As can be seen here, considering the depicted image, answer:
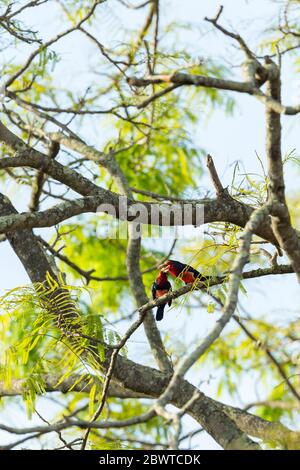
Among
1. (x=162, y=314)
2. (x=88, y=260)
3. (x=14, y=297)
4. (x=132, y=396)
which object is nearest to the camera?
(x=14, y=297)

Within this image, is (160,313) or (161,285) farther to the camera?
(160,313)

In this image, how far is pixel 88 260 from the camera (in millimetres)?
8203

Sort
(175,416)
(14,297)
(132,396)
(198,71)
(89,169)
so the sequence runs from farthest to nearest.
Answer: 1. (198,71)
2. (89,169)
3. (132,396)
4. (14,297)
5. (175,416)

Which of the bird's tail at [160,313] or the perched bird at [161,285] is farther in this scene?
the bird's tail at [160,313]

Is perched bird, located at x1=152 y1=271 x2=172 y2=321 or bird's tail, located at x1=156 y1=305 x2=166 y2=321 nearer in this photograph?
perched bird, located at x1=152 y1=271 x2=172 y2=321

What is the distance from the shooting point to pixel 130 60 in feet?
18.6
